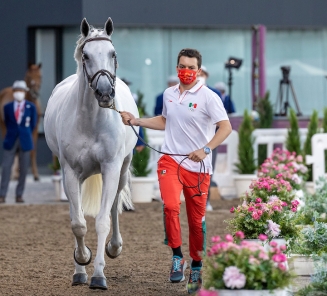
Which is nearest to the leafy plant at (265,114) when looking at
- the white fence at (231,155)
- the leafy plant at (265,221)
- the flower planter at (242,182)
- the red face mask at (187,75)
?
the white fence at (231,155)

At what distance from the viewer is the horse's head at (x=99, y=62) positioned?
6.54 m

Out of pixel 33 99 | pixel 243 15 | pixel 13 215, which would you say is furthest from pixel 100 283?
pixel 243 15

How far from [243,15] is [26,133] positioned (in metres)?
7.54

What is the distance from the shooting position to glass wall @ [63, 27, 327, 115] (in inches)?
848

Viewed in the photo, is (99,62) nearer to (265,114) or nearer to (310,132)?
(310,132)

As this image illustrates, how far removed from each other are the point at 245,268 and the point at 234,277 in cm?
8

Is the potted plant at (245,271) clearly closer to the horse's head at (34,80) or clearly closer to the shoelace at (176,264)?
the shoelace at (176,264)

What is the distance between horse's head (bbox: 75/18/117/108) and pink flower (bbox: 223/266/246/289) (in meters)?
2.11

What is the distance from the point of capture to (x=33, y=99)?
18703 millimetres

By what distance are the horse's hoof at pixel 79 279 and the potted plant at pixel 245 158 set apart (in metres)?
7.95

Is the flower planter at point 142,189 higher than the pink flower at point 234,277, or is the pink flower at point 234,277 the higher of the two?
the flower planter at point 142,189

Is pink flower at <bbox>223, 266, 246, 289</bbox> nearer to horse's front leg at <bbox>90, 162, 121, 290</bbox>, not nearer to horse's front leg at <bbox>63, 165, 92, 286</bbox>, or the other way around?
horse's front leg at <bbox>90, 162, 121, 290</bbox>

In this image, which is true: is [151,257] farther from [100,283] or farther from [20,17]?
[20,17]

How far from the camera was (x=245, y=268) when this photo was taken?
4.81m
